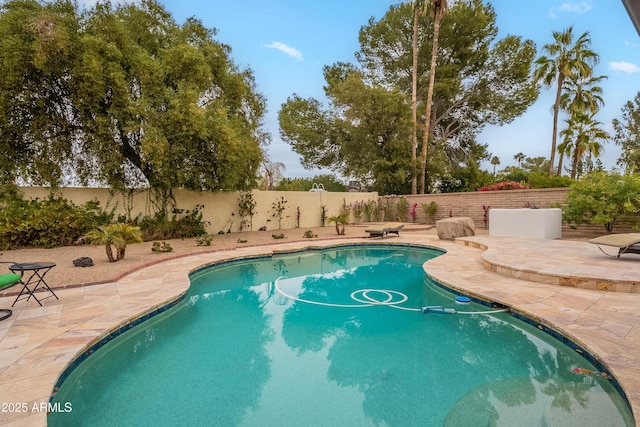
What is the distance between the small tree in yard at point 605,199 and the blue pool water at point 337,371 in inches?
255

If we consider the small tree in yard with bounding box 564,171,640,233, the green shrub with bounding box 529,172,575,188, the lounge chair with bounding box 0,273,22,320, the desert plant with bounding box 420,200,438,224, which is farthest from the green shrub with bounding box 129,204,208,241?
the green shrub with bounding box 529,172,575,188

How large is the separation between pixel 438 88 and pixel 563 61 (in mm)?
6187

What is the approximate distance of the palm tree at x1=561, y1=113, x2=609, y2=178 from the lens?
17.0 meters

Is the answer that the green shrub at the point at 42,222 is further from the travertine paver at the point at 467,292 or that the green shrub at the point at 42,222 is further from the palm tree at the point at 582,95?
the palm tree at the point at 582,95

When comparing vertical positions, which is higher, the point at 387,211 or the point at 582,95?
the point at 582,95

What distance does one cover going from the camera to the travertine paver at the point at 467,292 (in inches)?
109

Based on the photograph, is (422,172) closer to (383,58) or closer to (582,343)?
(383,58)

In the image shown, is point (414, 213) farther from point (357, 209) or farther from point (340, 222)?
point (340, 222)

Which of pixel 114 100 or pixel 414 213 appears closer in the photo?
pixel 114 100

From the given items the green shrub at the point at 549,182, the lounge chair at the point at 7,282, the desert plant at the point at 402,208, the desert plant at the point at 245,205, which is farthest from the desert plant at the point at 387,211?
the lounge chair at the point at 7,282

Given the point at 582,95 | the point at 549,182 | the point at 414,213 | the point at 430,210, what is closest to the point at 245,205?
the point at 414,213

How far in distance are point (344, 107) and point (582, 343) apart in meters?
18.5

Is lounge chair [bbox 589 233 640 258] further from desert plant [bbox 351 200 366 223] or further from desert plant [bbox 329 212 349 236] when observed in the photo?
desert plant [bbox 351 200 366 223]

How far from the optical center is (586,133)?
17.2 m
